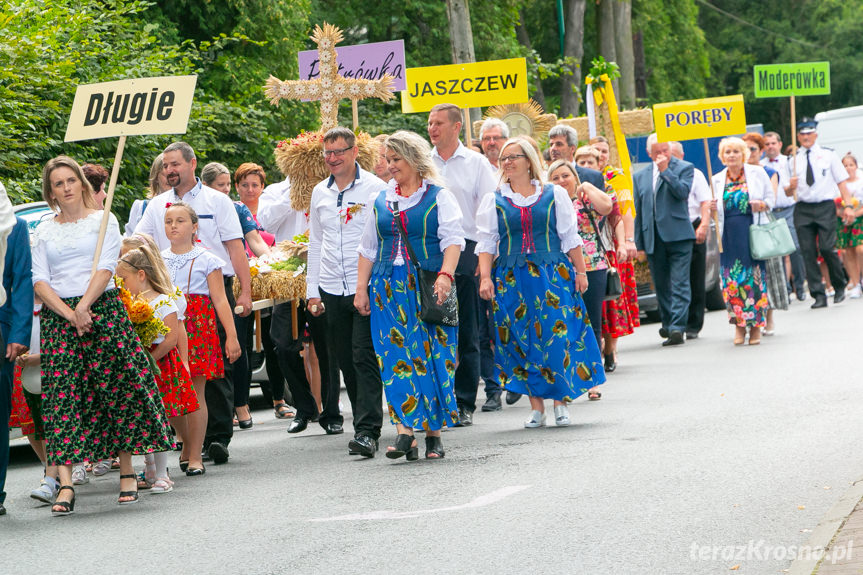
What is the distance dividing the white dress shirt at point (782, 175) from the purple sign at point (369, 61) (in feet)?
19.3

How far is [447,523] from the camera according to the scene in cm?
705

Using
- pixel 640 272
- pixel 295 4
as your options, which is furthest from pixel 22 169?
pixel 295 4

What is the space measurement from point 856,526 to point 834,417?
144 inches

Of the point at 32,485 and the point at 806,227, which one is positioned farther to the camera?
the point at 806,227

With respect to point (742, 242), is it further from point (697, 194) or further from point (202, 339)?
point (202, 339)

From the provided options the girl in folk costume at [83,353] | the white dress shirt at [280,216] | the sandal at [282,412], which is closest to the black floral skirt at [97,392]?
the girl in folk costume at [83,353]

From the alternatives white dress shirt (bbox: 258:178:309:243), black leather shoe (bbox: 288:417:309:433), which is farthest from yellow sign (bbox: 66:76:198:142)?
black leather shoe (bbox: 288:417:309:433)

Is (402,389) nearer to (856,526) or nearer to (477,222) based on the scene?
(477,222)

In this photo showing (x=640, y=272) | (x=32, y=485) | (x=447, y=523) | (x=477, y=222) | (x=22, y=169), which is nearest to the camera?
(x=447, y=523)

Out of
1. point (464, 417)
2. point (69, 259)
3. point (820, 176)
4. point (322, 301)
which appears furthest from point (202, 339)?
point (820, 176)

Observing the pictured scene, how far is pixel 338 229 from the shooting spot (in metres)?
9.88

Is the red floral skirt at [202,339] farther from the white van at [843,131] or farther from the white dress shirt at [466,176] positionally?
the white van at [843,131]

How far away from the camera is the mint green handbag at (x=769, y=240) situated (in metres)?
15.2

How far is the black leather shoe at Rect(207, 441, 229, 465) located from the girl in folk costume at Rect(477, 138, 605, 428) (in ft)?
6.44
